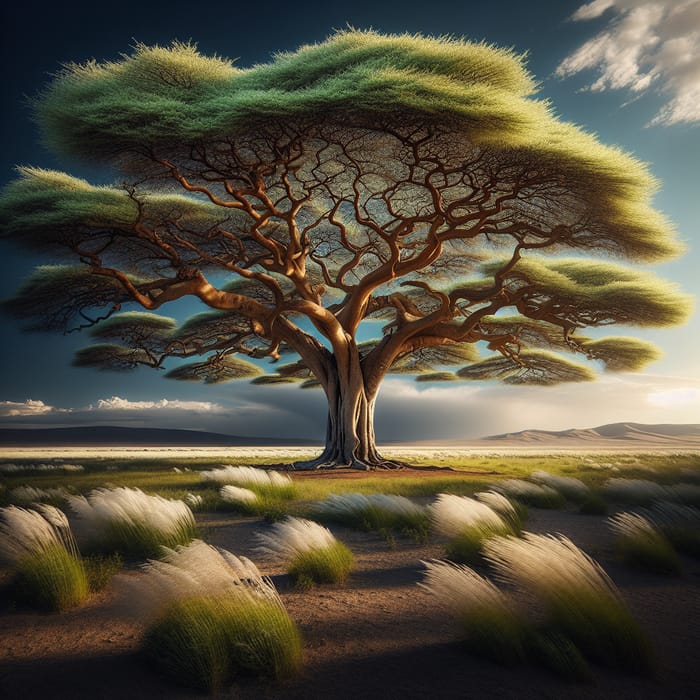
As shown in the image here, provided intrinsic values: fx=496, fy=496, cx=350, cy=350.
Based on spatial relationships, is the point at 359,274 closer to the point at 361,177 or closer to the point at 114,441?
the point at 361,177

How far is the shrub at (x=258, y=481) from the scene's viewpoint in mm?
9446

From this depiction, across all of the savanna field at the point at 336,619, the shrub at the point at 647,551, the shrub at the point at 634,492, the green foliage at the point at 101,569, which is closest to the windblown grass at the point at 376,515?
the savanna field at the point at 336,619

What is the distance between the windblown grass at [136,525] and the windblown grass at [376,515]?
2.09m

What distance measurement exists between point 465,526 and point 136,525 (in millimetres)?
3418

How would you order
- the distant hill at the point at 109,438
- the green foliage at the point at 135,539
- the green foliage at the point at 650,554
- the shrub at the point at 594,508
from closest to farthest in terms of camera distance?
the green foliage at the point at 650,554
the green foliage at the point at 135,539
the shrub at the point at 594,508
the distant hill at the point at 109,438

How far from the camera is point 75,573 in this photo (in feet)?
11.8

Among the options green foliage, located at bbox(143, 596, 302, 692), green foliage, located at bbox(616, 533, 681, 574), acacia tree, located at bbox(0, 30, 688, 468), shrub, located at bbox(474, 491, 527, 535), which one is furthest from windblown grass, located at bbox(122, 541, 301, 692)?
acacia tree, located at bbox(0, 30, 688, 468)

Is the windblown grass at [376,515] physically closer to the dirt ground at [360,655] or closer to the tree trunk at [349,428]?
the dirt ground at [360,655]

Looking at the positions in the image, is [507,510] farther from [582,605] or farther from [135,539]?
[135,539]

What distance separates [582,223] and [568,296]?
301 centimetres

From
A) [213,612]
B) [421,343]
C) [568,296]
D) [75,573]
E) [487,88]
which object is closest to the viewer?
[213,612]

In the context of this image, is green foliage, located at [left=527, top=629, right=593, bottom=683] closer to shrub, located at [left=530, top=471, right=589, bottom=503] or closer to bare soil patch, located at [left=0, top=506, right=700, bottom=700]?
bare soil patch, located at [left=0, top=506, right=700, bottom=700]

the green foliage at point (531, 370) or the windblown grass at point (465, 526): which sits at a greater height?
the green foliage at point (531, 370)

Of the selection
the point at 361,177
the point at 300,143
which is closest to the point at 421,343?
the point at 361,177
